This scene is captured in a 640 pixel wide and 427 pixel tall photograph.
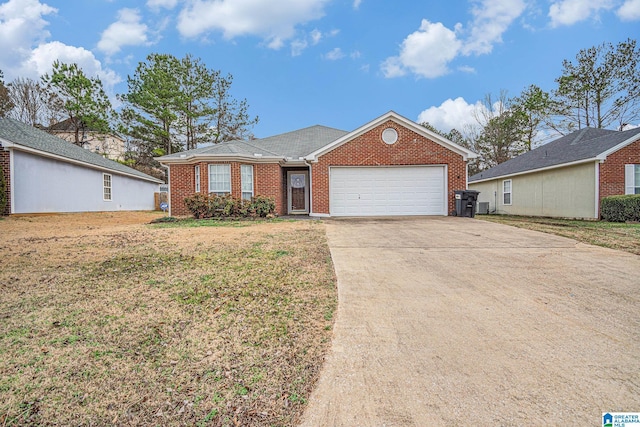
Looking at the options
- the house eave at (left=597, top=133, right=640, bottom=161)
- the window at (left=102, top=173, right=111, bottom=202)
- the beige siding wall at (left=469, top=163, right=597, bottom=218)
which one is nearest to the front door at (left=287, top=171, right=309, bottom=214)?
the window at (left=102, top=173, right=111, bottom=202)

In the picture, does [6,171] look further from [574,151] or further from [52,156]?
[574,151]

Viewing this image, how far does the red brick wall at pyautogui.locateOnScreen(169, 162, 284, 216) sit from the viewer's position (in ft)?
44.5

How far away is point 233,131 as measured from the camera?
32.3 metres

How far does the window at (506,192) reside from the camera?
66.0ft

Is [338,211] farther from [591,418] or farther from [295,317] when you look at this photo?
[591,418]

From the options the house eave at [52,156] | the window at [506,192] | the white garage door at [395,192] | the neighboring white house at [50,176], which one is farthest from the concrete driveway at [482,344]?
A: the window at [506,192]

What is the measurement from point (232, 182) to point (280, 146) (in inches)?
165

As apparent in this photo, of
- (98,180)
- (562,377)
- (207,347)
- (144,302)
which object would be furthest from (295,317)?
(98,180)

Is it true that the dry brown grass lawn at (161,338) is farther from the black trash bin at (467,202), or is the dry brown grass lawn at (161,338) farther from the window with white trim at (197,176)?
the black trash bin at (467,202)

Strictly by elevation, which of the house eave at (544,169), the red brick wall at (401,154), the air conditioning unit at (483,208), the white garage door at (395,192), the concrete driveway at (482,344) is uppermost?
the red brick wall at (401,154)

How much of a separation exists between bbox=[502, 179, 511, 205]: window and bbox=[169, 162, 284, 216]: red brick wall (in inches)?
564

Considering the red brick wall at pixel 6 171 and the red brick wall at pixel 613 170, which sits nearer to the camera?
the red brick wall at pixel 6 171

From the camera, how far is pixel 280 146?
16797 mm

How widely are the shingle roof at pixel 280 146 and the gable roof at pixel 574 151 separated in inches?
418
